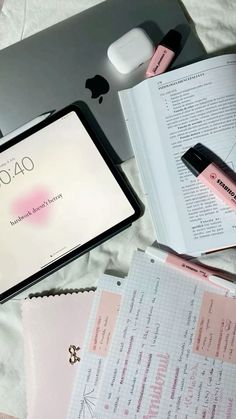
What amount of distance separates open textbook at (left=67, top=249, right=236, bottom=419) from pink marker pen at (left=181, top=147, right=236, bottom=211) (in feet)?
0.43

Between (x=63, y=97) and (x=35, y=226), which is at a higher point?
(x=63, y=97)

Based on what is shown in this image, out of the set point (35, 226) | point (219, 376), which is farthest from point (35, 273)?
point (219, 376)

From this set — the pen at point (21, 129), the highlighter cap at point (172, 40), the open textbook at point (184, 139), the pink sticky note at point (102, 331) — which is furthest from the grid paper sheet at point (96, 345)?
the highlighter cap at point (172, 40)

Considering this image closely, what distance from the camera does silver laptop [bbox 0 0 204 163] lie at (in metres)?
0.81

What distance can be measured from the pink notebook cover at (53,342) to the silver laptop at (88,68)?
0.23m

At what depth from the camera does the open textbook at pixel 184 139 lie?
774 mm

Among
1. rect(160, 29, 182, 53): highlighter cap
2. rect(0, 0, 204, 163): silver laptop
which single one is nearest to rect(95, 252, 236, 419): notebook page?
rect(0, 0, 204, 163): silver laptop

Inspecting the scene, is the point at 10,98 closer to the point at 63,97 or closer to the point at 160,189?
the point at 63,97

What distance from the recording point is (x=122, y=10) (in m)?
0.82

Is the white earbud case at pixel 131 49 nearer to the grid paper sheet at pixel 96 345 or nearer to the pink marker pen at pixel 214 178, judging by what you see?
the pink marker pen at pixel 214 178

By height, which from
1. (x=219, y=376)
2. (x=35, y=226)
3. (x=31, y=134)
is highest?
(x=31, y=134)

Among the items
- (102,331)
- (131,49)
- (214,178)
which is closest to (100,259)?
(102,331)

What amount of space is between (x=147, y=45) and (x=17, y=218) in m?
0.31

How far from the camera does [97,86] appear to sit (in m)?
0.81
